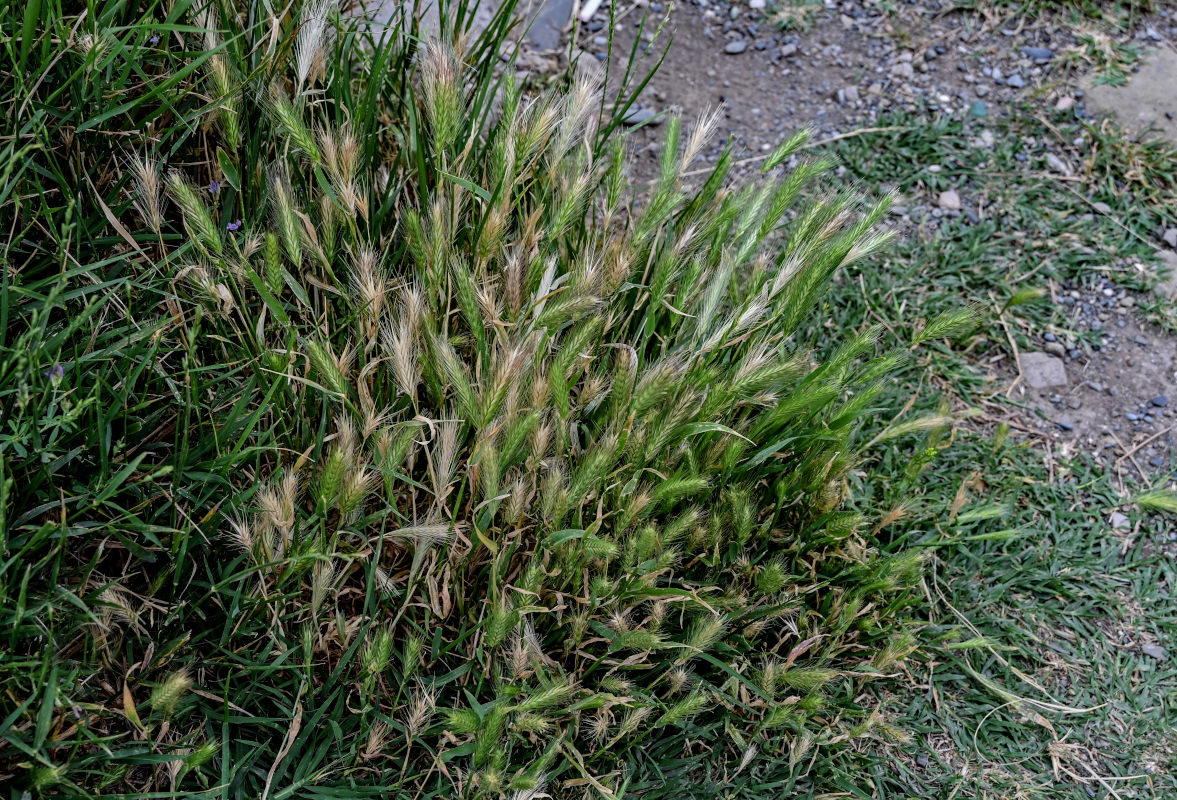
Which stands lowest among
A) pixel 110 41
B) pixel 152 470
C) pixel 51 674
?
pixel 51 674

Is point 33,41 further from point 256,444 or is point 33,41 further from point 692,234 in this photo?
point 692,234

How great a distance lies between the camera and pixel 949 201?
2902 millimetres

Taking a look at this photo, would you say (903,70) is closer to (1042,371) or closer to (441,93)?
(1042,371)

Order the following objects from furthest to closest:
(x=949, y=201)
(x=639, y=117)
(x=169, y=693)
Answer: (x=639, y=117) → (x=949, y=201) → (x=169, y=693)

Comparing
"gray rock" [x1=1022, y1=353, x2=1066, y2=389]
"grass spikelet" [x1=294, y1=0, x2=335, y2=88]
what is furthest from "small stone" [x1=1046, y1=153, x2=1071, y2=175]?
"grass spikelet" [x1=294, y1=0, x2=335, y2=88]

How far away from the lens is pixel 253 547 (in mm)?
1567

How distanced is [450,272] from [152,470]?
0.63 metres

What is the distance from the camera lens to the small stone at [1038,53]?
321cm

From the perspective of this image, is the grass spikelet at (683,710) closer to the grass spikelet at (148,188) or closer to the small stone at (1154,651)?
the small stone at (1154,651)

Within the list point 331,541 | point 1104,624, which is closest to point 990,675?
point 1104,624

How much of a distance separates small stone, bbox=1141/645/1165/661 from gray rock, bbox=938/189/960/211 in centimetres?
137

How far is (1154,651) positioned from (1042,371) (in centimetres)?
79

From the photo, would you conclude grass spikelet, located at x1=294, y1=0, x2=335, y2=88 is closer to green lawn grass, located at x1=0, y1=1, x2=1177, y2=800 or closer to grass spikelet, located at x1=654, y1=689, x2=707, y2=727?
green lawn grass, located at x1=0, y1=1, x2=1177, y2=800

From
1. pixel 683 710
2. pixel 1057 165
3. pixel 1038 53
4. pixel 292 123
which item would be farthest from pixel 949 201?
pixel 292 123
